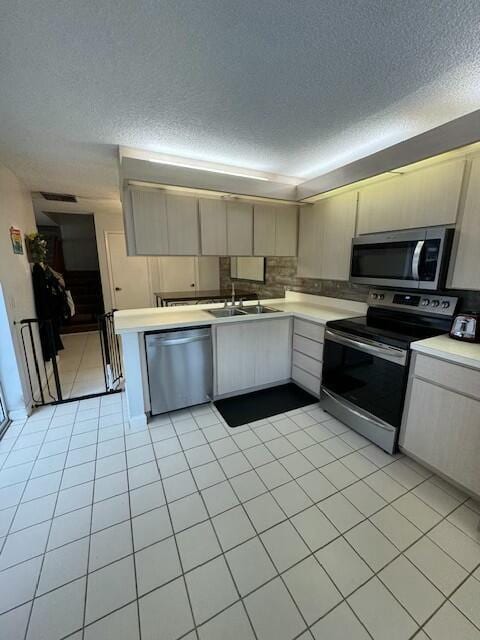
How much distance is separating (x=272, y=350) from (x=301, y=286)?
111 cm

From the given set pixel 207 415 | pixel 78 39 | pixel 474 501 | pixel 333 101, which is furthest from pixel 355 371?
pixel 78 39

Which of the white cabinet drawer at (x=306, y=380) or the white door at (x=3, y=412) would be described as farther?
the white cabinet drawer at (x=306, y=380)

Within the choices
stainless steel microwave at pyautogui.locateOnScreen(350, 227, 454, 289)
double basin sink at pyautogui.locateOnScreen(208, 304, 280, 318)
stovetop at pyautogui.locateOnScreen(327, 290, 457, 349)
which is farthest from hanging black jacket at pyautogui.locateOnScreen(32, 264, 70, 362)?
stainless steel microwave at pyautogui.locateOnScreen(350, 227, 454, 289)

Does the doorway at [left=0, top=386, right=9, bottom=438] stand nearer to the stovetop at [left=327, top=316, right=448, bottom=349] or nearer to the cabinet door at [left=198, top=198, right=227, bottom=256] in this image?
the cabinet door at [left=198, top=198, right=227, bottom=256]

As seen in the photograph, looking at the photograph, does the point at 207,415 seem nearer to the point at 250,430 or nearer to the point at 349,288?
the point at 250,430

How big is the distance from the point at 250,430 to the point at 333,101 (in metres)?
2.53

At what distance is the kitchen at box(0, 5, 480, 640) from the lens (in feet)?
3.76

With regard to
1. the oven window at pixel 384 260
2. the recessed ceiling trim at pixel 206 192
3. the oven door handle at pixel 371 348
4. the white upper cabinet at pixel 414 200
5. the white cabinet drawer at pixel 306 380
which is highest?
the recessed ceiling trim at pixel 206 192

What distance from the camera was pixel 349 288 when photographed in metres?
2.97

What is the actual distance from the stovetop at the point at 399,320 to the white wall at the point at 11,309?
2.98 m

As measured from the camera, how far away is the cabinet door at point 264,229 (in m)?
3.06

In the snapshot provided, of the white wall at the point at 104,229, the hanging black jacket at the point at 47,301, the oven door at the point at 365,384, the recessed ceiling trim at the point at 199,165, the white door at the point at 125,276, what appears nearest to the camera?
the oven door at the point at 365,384

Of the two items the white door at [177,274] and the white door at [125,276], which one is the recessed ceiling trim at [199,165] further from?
the white door at [125,276]

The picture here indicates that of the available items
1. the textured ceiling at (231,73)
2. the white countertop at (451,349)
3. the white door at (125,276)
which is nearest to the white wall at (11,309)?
the textured ceiling at (231,73)
